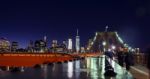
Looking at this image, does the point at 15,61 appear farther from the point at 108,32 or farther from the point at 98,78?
the point at 108,32

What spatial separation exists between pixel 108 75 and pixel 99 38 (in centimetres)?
12827

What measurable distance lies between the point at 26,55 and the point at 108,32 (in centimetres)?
7362

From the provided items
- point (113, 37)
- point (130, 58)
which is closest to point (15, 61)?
point (130, 58)

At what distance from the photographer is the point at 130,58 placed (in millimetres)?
35094

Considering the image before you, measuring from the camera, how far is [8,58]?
87.8 meters

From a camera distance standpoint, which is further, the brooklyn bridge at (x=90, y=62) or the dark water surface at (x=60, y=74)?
the brooklyn bridge at (x=90, y=62)

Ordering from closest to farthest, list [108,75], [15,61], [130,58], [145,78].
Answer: [145,78], [108,75], [130,58], [15,61]

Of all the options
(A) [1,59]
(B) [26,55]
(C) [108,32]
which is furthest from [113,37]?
(A) [1,59]

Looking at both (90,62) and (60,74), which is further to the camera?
(90,62)

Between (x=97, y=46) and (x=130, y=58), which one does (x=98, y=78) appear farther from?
(x=97, y=46)

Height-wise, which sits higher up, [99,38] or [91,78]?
[99,38]

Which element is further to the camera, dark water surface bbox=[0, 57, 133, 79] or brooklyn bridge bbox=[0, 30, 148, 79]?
brooklyn bridge bbox=[0, 30, 148, 79]

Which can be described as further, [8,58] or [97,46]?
[97,46]

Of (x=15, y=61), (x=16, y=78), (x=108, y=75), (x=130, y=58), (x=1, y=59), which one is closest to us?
(x=16, y=78)
